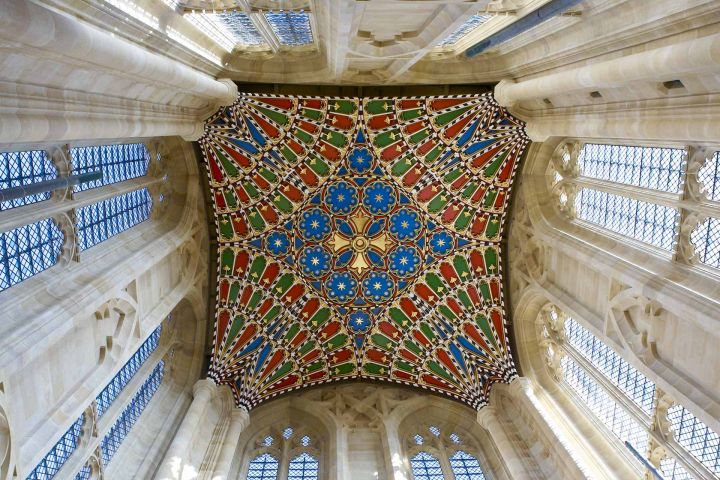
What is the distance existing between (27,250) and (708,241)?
10615 mm

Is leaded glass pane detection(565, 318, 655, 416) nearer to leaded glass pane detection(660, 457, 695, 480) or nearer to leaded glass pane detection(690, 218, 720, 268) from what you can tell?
leaded glass pane detection(660, 457, 695, 480)

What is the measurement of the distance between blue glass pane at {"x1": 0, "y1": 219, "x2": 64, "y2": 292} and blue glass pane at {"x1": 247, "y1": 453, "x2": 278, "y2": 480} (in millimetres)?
7298

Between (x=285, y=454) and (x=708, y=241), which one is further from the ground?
(x=708, y=241)

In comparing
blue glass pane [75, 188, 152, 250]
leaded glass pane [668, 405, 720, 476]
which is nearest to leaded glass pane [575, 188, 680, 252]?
leaded glass pane [668, 405, 720, 476]

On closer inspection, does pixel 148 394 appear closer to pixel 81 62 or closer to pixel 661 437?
pixel 81 62

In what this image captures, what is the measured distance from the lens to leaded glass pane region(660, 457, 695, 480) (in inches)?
416

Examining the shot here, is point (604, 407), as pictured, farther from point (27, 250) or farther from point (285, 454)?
point (27, 250)

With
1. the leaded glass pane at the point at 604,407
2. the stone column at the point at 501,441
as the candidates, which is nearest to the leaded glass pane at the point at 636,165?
the leaded glass pane at the point at 604,407

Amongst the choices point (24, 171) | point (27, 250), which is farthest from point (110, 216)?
point (24, 171)

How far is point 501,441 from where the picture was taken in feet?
45.9

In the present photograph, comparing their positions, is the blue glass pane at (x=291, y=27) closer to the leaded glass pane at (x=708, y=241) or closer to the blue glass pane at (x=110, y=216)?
the blue glass pane at (x=110, y=216)

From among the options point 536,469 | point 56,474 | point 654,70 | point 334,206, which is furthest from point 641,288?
point 56,474

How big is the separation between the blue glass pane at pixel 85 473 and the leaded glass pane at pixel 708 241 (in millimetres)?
10722

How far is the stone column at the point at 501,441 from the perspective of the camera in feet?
42.8
